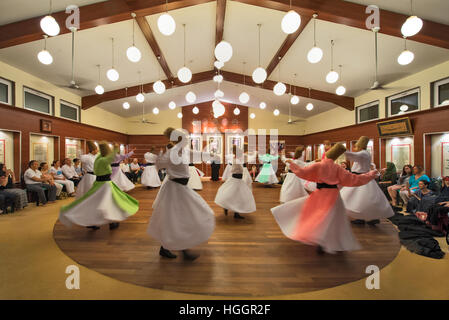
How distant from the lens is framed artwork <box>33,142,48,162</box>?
670 centimetres

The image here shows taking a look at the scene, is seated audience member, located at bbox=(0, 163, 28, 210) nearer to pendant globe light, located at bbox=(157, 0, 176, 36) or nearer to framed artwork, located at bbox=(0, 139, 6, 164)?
framed artwork, located at bbox=(0, 139, 6, 164)

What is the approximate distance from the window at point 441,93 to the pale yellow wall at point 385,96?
0.11 m

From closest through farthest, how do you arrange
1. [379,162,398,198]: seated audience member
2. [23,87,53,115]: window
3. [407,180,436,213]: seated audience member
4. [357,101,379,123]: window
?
[407,180,436,213]: seated audience member < [379,162,398,198]: seated audience member < [23,87,53,115]: window < [357,101,379,123]: window

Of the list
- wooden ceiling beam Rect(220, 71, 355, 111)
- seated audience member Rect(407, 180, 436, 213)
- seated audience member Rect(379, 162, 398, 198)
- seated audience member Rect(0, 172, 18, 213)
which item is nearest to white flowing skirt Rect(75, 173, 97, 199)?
seated audience member Rect(0, 172, 18, 213)

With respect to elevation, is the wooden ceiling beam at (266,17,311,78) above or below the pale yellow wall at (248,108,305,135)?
above

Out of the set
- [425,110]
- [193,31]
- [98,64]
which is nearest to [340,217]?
[425,110]

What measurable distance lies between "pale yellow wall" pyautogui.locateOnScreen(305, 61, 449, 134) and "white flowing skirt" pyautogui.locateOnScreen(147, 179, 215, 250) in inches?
168

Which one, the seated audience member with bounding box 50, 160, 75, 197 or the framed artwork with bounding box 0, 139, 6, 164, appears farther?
the seated audience member with bounding box 50, 160, 75, 197

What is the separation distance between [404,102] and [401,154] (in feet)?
5.16

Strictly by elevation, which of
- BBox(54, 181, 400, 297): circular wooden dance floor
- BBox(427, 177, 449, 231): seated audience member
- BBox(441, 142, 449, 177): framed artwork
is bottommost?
BBox(54, 181, 400, 297): circular wooden dance floor

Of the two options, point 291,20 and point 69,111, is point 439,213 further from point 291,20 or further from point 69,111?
point 69,111

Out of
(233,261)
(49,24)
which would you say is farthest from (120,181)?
(233,261)
